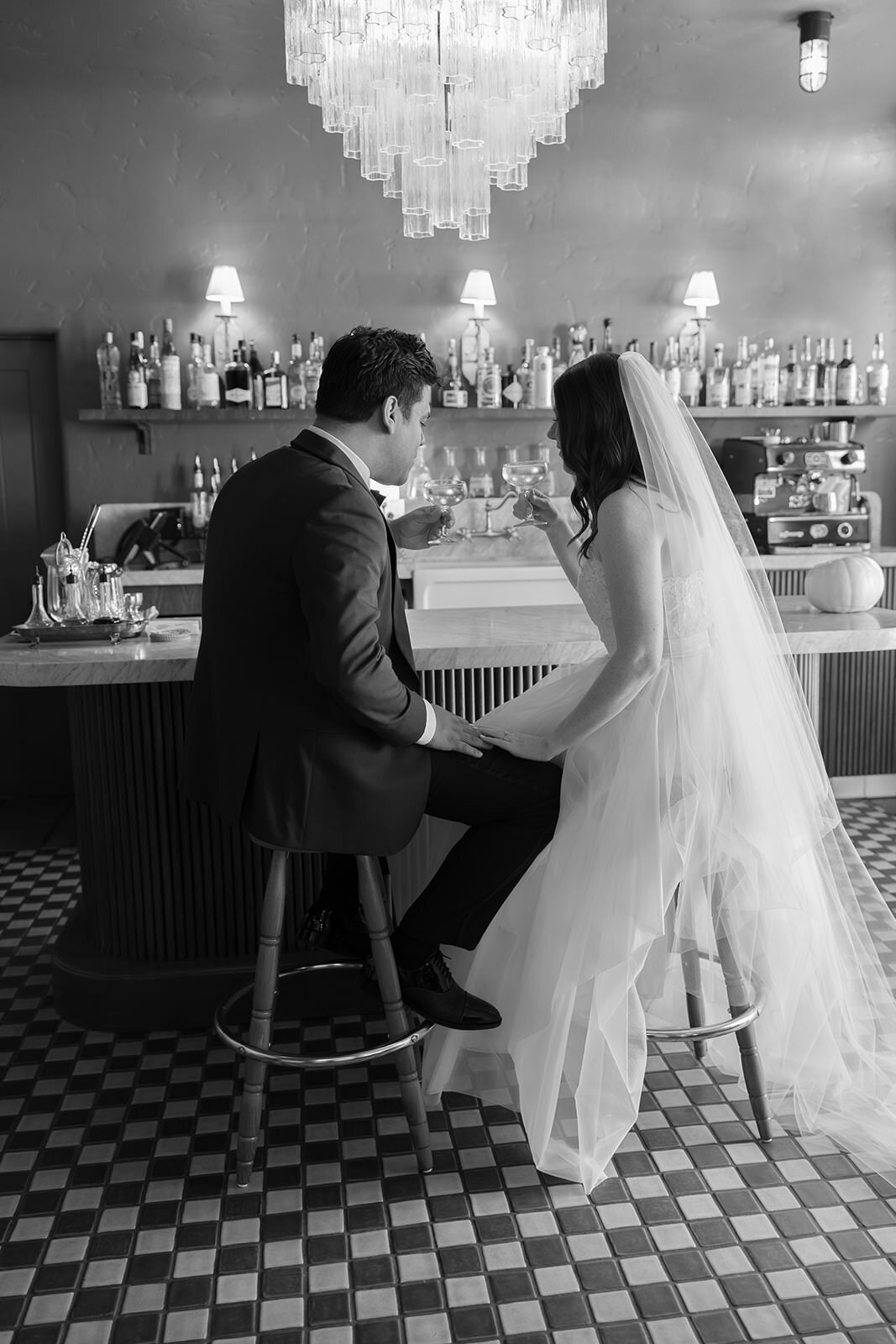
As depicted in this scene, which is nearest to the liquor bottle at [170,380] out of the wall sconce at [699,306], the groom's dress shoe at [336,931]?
the wall sconce at [699,306]

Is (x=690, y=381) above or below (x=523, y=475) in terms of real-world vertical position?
above

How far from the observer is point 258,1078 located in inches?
82.7

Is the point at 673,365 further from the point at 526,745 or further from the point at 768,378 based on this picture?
the point at 526,745

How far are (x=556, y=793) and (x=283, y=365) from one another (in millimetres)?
3708

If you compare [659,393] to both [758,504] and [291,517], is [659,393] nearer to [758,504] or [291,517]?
[291,517]

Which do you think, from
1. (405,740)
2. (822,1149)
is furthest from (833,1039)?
(405,740)

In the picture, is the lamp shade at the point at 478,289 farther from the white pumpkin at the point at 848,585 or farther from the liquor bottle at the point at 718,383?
the white pumpkin at the point at 848,585

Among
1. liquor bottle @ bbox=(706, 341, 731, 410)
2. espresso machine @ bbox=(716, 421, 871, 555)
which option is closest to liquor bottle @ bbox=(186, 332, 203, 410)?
liquor bottle @ bbox=(706, 341, 731, 410)

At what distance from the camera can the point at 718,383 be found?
5418 millimetres

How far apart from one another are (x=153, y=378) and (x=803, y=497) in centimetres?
310

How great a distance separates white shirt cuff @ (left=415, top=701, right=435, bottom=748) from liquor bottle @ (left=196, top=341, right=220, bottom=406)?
349cm

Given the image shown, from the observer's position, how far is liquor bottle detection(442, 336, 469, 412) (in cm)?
530

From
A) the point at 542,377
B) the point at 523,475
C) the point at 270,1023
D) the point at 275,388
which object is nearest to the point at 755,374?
the point at 542,377

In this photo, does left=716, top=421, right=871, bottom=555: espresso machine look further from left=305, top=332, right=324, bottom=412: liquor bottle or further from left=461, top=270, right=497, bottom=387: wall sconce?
left=305, top=332, right=324, bottom=412: liquor bottle
